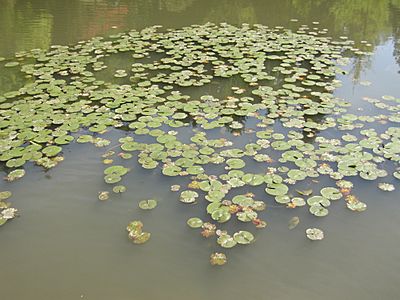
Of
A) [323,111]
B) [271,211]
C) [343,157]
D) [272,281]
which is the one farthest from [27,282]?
[323,111]

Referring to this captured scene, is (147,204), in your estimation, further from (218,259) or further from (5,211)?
→ (5,211)

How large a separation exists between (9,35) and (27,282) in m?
6.76

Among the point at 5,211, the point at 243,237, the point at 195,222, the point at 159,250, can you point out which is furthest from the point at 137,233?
the point at 5,211

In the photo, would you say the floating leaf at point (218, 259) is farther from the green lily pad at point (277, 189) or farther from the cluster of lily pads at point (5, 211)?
the cluster of lily pads at point (5, 211)

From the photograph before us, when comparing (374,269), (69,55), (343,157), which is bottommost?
(374,269)

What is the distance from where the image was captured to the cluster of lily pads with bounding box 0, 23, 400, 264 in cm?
309

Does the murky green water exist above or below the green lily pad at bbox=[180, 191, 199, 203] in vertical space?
below

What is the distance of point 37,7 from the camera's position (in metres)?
10.1

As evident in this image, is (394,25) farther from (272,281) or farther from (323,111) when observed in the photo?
(272,281)

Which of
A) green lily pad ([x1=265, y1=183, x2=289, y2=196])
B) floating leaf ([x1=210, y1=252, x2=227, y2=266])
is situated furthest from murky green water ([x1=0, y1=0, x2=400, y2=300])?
green lily pad ([x1=265, y1=183, x2=289, y2=196])

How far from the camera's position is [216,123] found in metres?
4.10

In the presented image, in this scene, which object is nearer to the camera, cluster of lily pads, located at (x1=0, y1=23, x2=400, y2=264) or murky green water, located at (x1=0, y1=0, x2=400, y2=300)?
murky green water, located at (x1=0, y1=0, x2=400, y2=300)

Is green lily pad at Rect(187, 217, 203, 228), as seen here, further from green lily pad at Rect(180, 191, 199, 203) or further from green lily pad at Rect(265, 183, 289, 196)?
green lily pad at Rect(265, 183, 289, 196)

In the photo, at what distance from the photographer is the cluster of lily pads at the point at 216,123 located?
3.09 m
